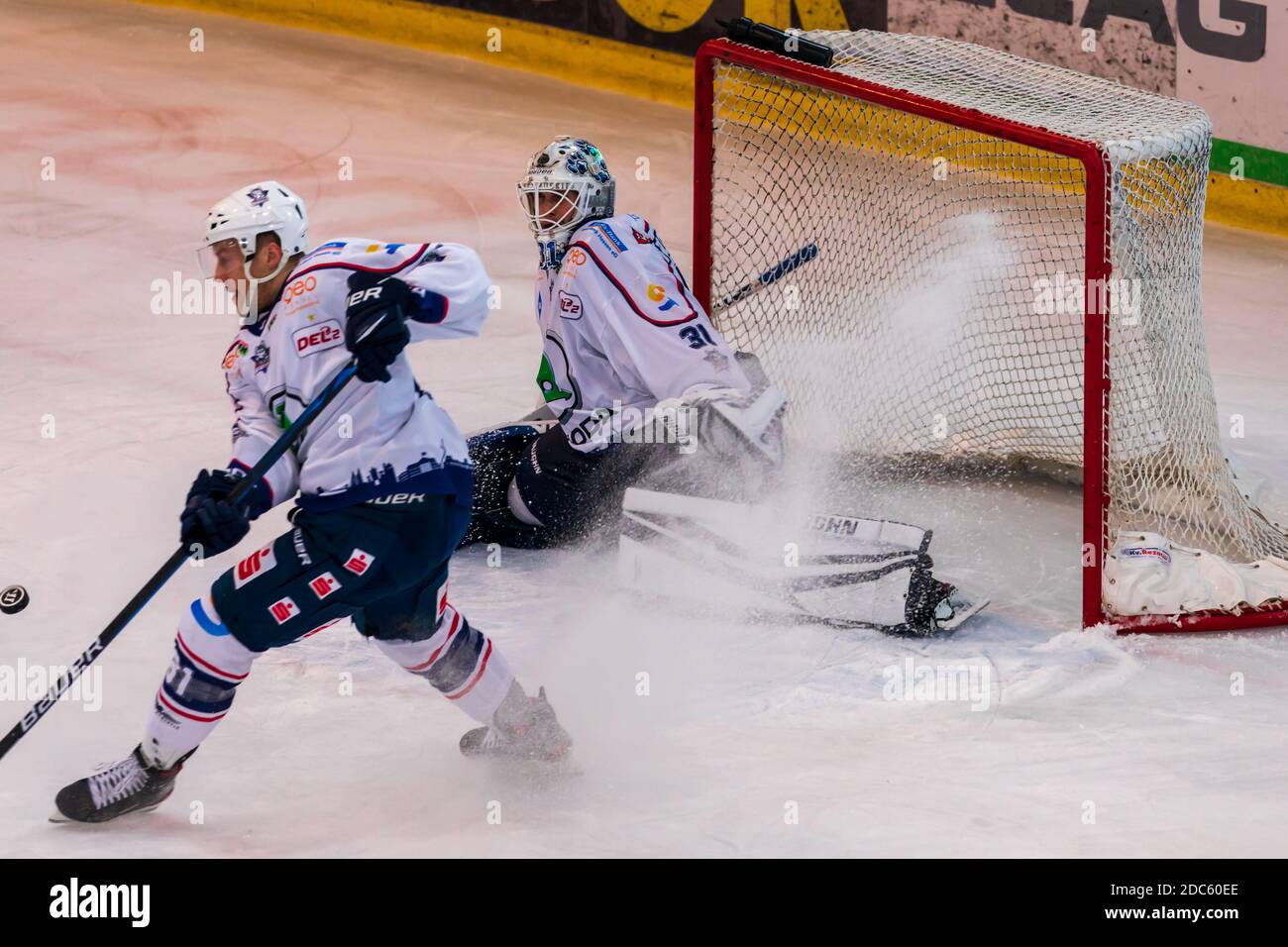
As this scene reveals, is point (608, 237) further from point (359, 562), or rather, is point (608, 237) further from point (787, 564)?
point (359, 562)

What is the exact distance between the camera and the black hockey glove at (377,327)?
11.0ft

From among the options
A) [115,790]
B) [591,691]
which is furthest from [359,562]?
[591,691]

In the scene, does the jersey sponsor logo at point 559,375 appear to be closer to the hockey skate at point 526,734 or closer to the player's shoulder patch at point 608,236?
the player's shoulder patch at point 608,236

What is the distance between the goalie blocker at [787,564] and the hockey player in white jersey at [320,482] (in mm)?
909

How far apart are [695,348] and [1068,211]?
1484 millimetres

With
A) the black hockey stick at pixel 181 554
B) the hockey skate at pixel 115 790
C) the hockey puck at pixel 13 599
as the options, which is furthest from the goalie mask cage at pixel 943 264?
the hockey skate at pixel 115 790

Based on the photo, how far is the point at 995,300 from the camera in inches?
209

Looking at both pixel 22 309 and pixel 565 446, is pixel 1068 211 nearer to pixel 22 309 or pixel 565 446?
pixel 565 446

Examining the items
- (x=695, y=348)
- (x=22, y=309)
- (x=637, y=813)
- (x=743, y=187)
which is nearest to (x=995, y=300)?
(x=743, y=187)

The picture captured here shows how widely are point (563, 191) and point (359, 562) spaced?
1.52 meters

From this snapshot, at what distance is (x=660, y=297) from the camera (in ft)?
15.0

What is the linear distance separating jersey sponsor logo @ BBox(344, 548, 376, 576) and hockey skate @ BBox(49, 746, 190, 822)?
50 cm

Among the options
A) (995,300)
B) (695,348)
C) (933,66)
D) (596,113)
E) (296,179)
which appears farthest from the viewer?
(596,113)

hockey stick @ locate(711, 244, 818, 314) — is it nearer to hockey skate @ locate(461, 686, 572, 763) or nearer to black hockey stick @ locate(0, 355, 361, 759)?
hockey skate @ locate(461, 686, 572, 763)
